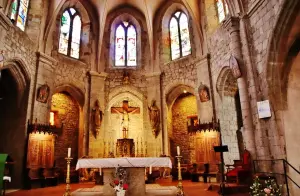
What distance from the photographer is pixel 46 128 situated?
1158cm

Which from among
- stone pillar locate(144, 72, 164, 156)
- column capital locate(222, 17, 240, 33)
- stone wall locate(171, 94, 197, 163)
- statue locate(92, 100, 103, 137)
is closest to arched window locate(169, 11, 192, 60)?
stone pillar locate(144, 72, 164, 156)

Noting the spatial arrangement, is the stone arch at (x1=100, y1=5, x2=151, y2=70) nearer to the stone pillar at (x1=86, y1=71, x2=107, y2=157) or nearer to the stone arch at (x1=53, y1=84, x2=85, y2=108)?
the stone pillar at (x1=86, y1=71, x2=107, y2=157)

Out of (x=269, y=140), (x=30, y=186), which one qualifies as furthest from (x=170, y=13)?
(x=30, y=186)

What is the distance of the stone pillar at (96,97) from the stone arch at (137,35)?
31.3 inches

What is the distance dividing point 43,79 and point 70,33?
3893 mm

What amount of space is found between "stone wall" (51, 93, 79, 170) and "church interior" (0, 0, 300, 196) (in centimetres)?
6

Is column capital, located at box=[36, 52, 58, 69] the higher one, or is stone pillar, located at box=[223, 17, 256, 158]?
column capital, located at box=[36, 52, 58, 69]

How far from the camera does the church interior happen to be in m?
7.81

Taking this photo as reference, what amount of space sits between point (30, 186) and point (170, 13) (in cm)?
1234

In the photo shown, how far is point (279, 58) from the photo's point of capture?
7.98 metres

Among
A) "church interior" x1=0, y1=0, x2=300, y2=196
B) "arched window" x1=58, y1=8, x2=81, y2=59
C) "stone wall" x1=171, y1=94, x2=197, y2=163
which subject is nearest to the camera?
"church interior" x1=0, y1=0, x2=300, y2=196

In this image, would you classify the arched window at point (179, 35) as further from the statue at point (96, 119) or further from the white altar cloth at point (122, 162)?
the white altar cloth at point (122, 162)

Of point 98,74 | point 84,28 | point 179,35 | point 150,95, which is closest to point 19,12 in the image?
point 84,28

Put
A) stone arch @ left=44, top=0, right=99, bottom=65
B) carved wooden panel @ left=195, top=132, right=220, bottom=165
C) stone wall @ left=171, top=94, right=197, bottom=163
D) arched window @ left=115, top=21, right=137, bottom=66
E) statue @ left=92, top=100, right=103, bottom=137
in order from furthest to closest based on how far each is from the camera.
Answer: arched window @ left=115, top=21, right=137, bottom=66, stone wall @ left=171, top=94, right=197, bottom=163, statue @ left=92, top=100, right=103, bottom=137, stone arch @ left=44, top=0, right=99, bottom=65, carved wooden panel @ left=195, top=132, right=220, bottom=165
